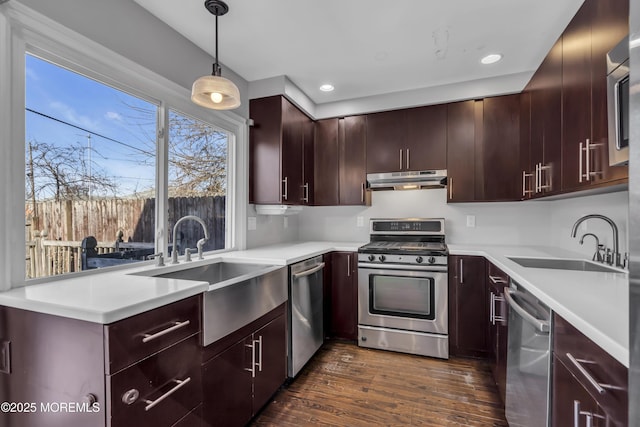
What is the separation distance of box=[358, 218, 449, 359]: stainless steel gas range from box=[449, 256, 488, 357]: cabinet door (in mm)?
85

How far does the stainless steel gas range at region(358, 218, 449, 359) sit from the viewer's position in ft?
8.75

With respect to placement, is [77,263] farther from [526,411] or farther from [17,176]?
[526,411]

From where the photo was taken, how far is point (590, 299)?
44.7 inches

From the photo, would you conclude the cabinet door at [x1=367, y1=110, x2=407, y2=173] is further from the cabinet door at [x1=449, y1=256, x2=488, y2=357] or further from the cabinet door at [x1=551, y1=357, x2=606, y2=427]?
the cabinet door at [x1=551, y1=357, x2=606, y2=427]

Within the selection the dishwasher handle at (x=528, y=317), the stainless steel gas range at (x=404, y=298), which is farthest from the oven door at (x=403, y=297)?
the dishwasher handle at (x=528, y=317)

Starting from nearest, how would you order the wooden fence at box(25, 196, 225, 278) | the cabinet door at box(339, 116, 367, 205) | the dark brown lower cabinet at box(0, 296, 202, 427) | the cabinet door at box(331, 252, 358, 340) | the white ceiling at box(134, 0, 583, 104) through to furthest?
the dark brown lower cabinet at box(0, 296, 202, 427) < the wooden fence at box(25, 196, 225, 278) < the white ceiling at box(134, 0, 583, 104) < the cabinet door at box(331, 252, 358, 340) < the cabinet door at box(339, 116, 367, 205)

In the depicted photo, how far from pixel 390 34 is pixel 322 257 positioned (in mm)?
1888

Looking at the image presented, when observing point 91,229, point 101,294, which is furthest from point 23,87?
point 101,294

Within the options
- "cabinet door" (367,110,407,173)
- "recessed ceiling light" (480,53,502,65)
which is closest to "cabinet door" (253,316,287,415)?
"cabinet door" (367,110,407,173)

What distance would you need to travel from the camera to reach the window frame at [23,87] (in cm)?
130

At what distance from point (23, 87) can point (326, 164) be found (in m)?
2.50

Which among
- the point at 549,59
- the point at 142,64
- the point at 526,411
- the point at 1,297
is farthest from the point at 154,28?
the point at 526,411

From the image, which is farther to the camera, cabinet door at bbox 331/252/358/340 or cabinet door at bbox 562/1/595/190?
cabinet door at bbox 331/252/358/340

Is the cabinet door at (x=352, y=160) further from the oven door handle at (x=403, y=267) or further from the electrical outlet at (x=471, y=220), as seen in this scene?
the electrical outlet at (x=471, y=220)
